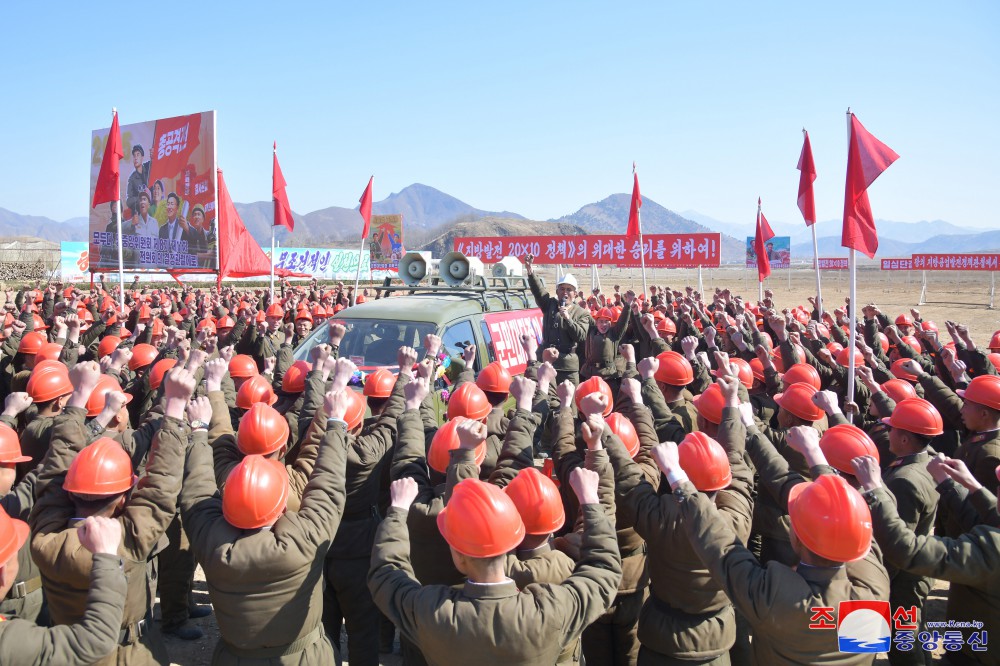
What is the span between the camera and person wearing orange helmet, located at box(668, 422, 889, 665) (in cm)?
242

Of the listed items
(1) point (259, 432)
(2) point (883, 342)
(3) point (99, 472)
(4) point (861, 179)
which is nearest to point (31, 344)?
(1) point (259, 432)

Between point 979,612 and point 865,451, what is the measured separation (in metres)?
0.96

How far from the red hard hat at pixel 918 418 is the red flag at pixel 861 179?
10.7 ft

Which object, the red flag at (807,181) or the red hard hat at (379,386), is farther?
the red flag at (807,181)

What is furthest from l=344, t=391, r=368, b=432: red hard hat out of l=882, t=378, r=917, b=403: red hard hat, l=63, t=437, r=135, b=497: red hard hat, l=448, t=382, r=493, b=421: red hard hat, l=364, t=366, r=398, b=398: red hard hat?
l=882, t=378, r=917, b=403: red hard hat

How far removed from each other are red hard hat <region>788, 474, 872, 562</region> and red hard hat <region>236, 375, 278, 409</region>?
143 inches

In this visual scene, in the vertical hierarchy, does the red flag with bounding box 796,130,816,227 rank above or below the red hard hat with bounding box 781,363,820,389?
above

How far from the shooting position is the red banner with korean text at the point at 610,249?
17.9m

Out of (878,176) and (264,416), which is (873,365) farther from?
(264,416)

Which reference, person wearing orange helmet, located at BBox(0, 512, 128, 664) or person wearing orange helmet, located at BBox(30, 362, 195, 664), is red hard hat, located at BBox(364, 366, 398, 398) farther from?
person wearing orange helmet, located at BBox(0, 512, 128, 664)

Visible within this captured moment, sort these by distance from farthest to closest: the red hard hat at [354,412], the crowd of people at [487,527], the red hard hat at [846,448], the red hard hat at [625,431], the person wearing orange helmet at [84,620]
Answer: the red hard hat at [354,412] < the red hard hat at [625,431] < the red hard hat at [846,448] < the crowd of people at [487,527] < the person wearing orange helmet at [84,620]

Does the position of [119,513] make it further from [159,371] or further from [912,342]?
[912,342]

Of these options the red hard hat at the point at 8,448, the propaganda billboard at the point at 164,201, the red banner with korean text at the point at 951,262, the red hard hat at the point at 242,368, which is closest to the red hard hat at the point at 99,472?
the red hard hat at the point at 8,448

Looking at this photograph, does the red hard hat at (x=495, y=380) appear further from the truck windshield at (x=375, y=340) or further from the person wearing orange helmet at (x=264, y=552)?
the person wearing orange helmet at (x=264, y=552)
